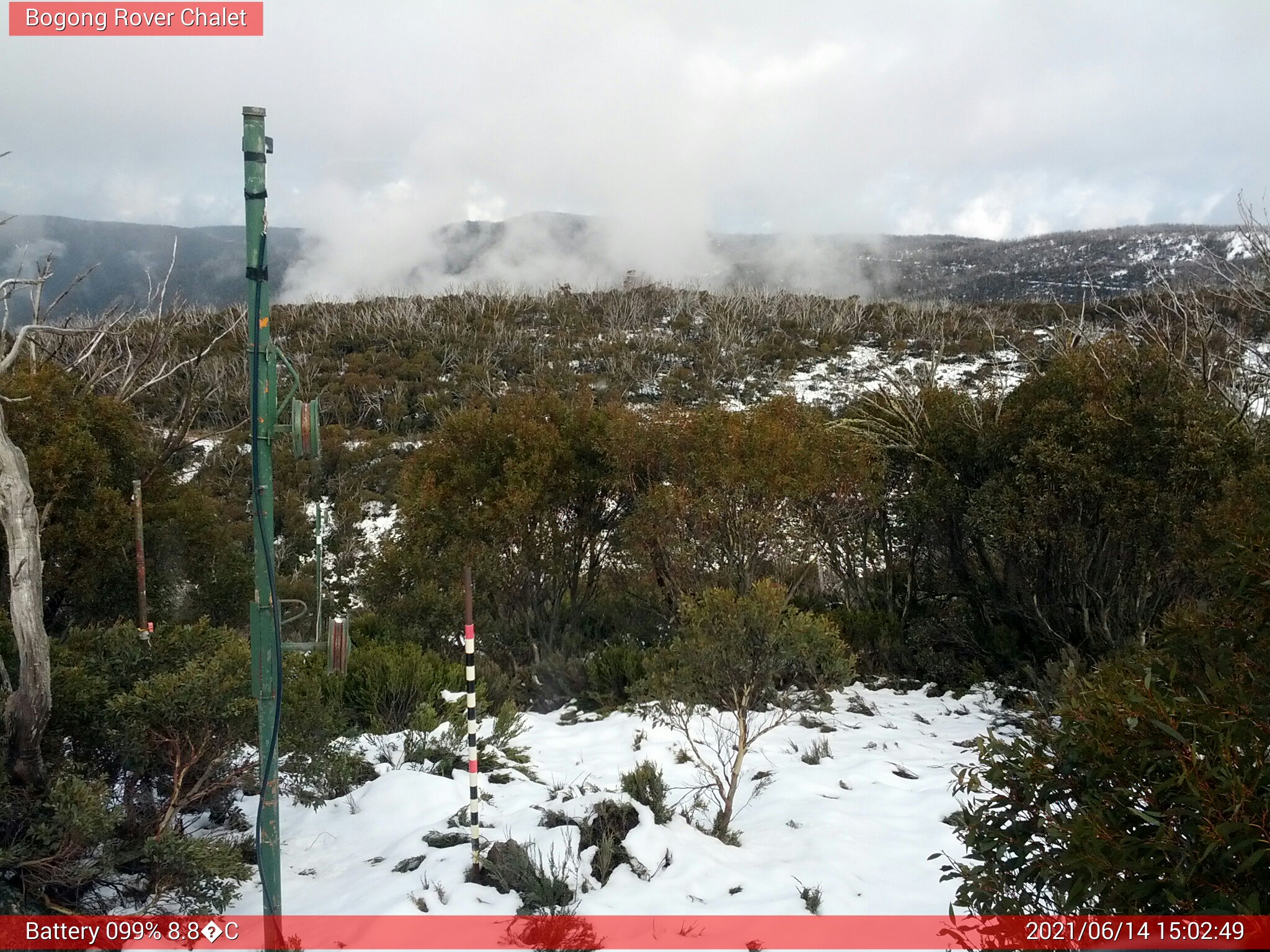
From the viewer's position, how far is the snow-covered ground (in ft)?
13.4

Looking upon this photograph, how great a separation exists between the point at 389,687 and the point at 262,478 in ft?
14.0

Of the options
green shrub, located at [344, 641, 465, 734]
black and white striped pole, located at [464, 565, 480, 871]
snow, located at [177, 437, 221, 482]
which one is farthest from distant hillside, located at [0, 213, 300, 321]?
snow, located at [177, 437, 221, 482]

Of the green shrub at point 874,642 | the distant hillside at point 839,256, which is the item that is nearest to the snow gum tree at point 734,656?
the green shrub at point 874,642

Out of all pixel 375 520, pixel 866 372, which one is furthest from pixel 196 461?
pixel 866 372

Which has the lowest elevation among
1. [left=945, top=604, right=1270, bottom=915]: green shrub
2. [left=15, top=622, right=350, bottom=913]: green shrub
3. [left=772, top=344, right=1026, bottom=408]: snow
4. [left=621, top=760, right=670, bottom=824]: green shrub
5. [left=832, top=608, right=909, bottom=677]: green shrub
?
[left=832, top=608, right=909, bottom=677]: green shrub

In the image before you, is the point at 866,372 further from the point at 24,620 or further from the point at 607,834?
the point at 24,620

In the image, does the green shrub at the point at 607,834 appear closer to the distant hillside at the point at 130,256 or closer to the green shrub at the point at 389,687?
the green shrub at the point at 389,687

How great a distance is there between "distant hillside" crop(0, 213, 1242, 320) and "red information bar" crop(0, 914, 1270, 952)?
1536 inches

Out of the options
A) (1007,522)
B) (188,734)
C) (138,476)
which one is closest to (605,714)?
(188,734)

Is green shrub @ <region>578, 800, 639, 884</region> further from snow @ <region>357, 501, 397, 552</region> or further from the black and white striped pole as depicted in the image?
snow @ <region>357, 501, 397, 552</region>

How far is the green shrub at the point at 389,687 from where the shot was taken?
6926 mm

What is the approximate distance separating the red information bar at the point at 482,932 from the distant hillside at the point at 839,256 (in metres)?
39.0

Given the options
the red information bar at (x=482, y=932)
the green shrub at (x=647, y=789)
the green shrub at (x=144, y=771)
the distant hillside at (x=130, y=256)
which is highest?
the distant hillside at (x=130, y=256)

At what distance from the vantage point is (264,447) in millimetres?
3230
